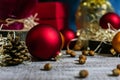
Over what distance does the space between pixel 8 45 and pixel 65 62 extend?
0.14 metres

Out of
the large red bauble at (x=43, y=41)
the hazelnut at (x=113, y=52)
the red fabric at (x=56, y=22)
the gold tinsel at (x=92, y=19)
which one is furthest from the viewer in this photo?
the red fabric at (x=56, y=22)

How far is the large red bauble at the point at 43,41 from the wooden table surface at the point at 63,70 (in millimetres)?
25

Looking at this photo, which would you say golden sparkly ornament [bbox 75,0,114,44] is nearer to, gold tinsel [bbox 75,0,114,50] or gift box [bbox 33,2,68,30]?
gold tinsel [bbox 75,0,114,50]

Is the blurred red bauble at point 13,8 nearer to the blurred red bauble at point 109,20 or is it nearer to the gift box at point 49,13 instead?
the blurred red bauble at point 109,20

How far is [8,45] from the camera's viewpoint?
72 cm

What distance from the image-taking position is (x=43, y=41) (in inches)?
29.2

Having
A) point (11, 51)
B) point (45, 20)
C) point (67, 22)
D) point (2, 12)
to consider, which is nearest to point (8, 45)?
point (11, 51)

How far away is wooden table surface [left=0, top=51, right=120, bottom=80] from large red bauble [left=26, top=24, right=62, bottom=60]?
25mm

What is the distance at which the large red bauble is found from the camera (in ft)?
2.44

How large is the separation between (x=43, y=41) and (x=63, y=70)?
119 millimetres

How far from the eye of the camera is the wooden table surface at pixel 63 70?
1.90 ft

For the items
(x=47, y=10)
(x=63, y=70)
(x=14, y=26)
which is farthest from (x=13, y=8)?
(x=47, y=10)

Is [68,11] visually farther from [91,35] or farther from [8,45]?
[8,45]

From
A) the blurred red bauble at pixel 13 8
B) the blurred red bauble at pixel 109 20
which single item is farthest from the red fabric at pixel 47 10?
the blurred red bauble at pixel 13 8
